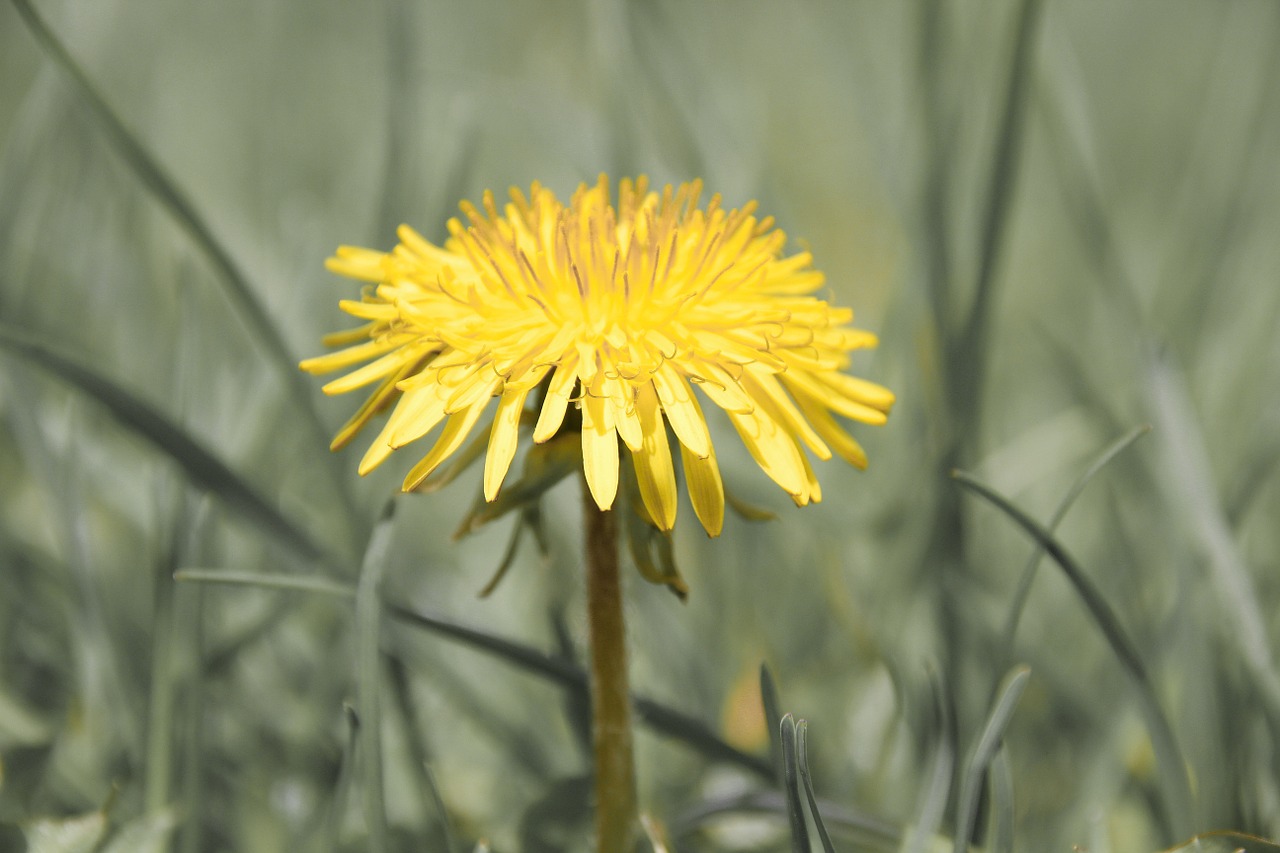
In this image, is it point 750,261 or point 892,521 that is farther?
point 892,521

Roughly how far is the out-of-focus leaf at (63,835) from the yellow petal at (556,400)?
1.40ft

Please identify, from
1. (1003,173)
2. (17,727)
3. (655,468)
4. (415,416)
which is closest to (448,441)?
(415,416)

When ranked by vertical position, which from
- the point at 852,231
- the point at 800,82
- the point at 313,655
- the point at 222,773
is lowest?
the point at 222,773

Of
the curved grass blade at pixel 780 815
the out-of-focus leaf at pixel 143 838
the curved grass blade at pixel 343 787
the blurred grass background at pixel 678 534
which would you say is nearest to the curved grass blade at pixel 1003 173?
the blurred grass background at pixel 678 534

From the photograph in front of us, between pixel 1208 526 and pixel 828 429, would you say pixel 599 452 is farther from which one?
pixel 1208 526

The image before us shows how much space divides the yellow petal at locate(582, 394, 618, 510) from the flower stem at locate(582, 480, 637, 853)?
3.3 inches

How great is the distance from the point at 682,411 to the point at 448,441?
6.0 inches

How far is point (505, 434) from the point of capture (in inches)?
25.8

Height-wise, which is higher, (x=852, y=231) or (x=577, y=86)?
(x=577, y=86)

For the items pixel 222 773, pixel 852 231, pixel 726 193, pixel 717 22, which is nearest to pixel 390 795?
pixel 222 773

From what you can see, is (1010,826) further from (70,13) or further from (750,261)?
(70,13)

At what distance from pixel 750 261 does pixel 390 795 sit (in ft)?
2.21

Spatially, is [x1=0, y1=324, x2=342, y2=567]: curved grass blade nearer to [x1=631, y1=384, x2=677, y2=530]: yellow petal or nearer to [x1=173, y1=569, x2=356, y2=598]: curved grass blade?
[x1=173, y1=569, x2=356, y2=598]: curved grass blade

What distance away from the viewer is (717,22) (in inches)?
141
